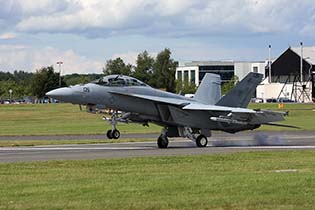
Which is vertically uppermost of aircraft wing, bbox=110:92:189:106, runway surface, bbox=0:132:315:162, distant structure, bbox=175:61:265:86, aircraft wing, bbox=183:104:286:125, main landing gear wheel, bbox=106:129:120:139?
distant structure, bbox=175:61:265:86

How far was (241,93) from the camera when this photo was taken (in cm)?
3388

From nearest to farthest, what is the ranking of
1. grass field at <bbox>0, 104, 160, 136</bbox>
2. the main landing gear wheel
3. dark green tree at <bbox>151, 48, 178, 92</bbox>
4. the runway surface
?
the runway surface → the main landing gear wheel → grass field at <bbox>0, 104, 160, 136</bbox> → dark green tree at <bbox>151, 48, 178, 92</bbox>

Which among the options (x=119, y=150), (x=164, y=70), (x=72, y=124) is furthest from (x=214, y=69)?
(x=119, y=150)

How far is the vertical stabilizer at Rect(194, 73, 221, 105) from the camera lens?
34.8 m

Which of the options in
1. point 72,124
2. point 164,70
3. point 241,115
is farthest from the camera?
point 164,70

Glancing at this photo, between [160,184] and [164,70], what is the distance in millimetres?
145024

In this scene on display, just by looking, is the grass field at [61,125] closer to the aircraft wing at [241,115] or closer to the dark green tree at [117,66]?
the aircraft wing at [241,115]

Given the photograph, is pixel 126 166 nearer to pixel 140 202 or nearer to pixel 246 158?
pixel 246 158

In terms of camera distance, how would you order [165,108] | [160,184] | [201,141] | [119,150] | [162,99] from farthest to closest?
[165,108]
[162,99]
[201,141]
[119,150]
[160,184]

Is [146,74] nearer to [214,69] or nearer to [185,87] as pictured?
[185,87]

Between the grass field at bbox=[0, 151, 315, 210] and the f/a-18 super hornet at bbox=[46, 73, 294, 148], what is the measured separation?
959 cm

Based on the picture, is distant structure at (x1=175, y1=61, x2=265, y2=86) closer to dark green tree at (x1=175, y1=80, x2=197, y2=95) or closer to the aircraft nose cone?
dark green tree at (x1=175, y1=80, x2=197, y2=95)

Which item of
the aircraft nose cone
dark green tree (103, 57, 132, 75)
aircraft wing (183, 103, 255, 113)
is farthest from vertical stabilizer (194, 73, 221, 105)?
dark green tree (103, 57, 132, 75)

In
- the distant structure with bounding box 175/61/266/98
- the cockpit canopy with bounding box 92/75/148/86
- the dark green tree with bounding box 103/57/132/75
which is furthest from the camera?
the distant structure with bounding box 175/61/266/98
